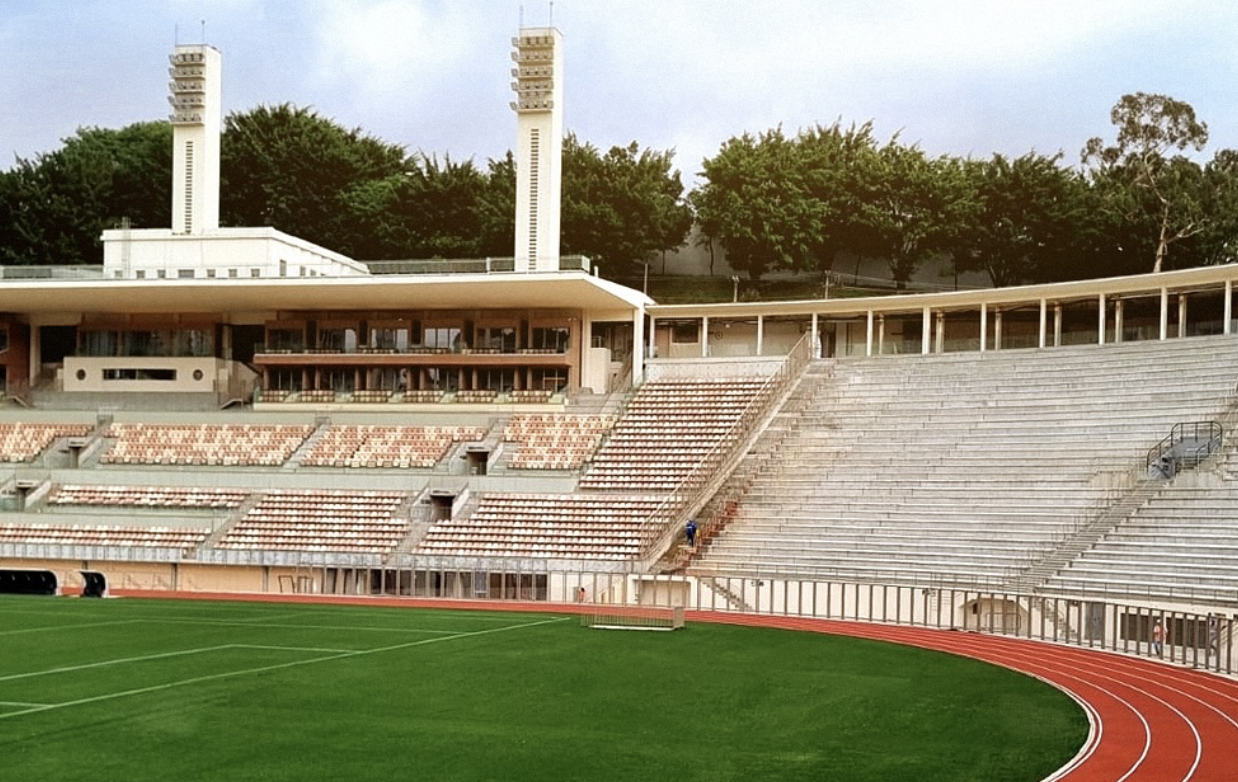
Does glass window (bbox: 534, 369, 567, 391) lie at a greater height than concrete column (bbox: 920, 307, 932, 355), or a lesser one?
lesser

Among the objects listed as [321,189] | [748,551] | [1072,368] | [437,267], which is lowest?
[748,551]

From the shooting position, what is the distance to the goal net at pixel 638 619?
2920cm

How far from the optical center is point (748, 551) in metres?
37.8

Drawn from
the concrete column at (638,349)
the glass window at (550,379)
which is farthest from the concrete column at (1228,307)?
the glass window at (550,379)

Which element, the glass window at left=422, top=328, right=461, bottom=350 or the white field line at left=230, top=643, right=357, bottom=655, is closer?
the white field line at left=230, top=643, right=357, bottom=655

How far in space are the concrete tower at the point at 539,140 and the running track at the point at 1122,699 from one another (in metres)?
18.1

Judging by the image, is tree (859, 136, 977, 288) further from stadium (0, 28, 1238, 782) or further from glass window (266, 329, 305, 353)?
glass window (266, 329, 305, 353)

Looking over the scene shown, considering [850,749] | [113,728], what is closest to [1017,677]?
[850,749]

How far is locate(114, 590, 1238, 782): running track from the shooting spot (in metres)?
14.6

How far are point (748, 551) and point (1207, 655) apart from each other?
15.7 metres

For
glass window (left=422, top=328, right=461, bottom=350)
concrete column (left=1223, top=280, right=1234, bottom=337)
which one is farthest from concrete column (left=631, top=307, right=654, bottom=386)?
concrete column (left=1223, top=280, right=1234, bottom=337)

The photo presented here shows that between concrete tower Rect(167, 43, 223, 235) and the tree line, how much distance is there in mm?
16256

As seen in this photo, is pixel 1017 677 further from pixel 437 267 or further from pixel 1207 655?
pixel 437 267

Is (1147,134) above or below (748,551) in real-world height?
above
